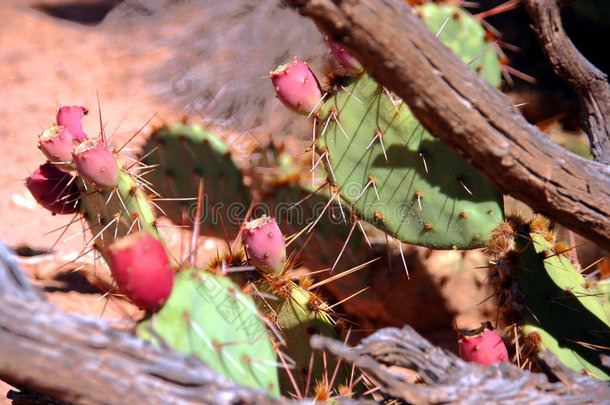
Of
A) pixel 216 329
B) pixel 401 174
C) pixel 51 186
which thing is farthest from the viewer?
pixel 51 186

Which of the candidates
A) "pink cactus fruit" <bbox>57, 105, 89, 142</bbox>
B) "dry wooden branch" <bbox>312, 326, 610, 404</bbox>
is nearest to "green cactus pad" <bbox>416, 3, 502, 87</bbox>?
"dry wooden branch" <bbox>312, 326, 610, 404</bbox>

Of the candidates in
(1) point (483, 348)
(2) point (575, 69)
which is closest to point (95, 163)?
(1) point (483, 348)

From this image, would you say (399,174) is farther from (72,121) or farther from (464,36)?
(72,121)

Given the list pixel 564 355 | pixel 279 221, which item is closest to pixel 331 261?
pixel 279 221

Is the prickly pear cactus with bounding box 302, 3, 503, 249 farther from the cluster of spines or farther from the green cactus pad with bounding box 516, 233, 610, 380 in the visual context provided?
the green cactus pad with bounding box 516, 233, 610, 380

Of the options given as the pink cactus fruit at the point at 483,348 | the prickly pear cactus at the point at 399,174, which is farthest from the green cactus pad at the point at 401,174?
the pink cactus fruit at the point at 483,348
